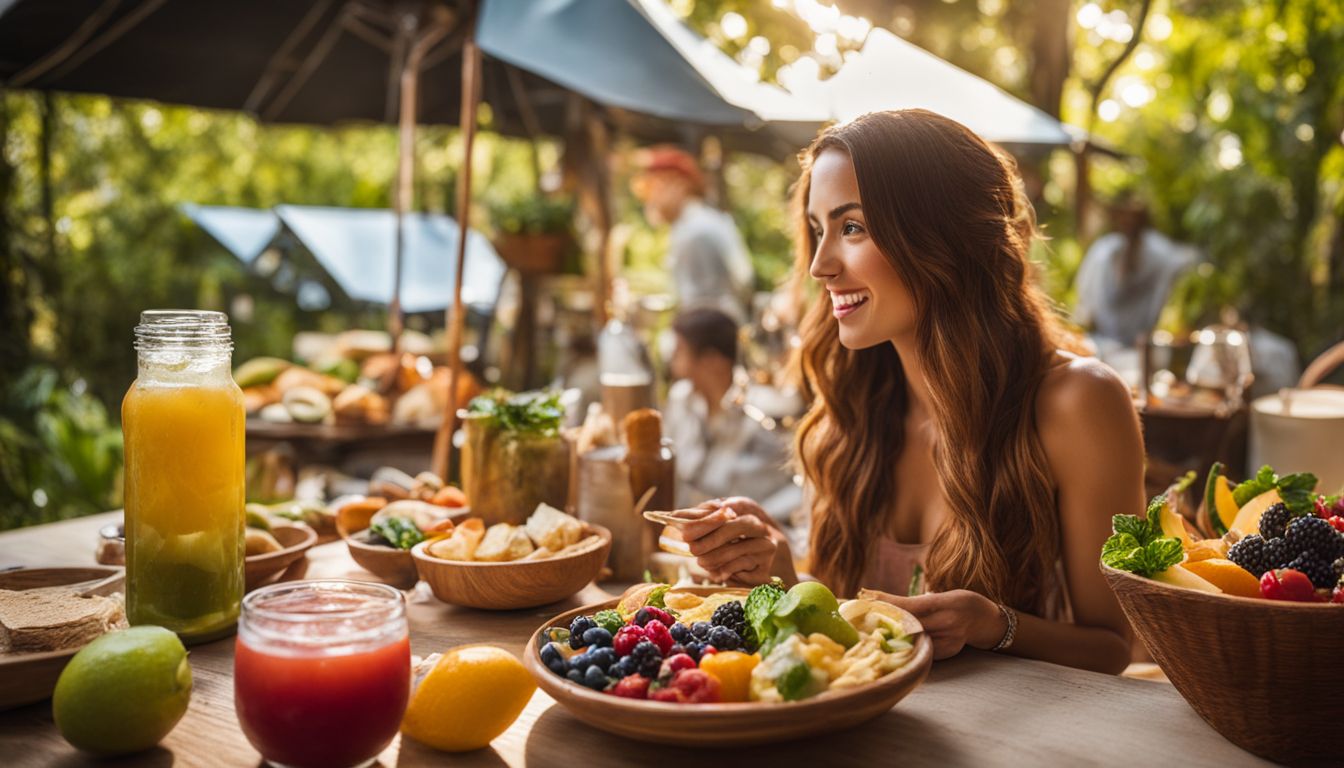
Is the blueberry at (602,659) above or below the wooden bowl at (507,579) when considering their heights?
above

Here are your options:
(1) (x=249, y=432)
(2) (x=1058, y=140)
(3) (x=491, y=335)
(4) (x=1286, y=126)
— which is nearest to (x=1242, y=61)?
(4) (x=1286, y=126)

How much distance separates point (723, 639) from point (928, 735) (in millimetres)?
299

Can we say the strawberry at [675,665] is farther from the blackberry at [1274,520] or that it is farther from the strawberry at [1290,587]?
the blackberry at [1274,520]

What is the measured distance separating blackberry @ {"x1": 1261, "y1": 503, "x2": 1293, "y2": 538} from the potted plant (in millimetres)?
5332

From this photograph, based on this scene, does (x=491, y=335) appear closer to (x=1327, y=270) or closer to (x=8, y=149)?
(x=8, y=149)

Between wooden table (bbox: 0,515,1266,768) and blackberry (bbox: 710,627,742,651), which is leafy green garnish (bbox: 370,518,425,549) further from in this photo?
blackberry (bbox: 710,627,742,651)

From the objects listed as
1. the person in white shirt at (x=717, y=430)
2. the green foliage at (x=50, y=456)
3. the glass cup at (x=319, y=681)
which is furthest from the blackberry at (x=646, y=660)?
the green foliage at (x=50, y=456)

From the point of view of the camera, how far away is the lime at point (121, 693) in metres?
1.29

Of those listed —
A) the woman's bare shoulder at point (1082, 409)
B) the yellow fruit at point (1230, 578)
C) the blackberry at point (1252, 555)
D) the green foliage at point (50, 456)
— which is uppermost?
the woman's bare shoulder at point (1082, 409)

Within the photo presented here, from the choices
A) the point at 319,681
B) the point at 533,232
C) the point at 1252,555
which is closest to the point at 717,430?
the point at 533,232

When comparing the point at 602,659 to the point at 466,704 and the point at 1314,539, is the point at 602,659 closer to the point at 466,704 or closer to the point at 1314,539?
the point at 466,704

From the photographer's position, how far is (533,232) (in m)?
6.46

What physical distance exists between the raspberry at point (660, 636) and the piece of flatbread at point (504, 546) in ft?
1.81

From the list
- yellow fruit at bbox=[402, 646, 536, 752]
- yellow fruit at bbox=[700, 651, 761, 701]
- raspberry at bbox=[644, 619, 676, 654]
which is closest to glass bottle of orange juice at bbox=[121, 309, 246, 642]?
yellow fruit at bbox=[402, 646, 536, 752]
